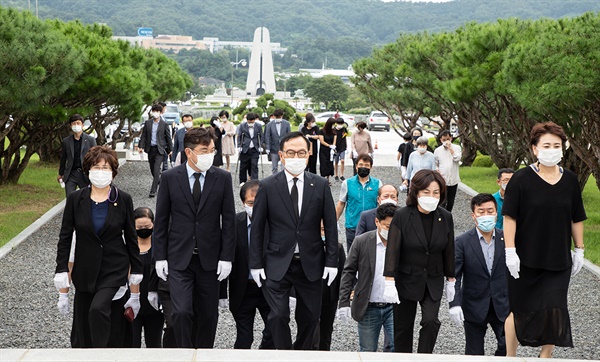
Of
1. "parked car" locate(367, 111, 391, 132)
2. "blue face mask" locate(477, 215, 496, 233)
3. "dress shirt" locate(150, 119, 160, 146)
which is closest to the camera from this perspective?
"blue face mask" locate(477, 215, 496, 233)

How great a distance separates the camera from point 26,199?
17375 millimetres

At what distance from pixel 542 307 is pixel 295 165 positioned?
1.88m

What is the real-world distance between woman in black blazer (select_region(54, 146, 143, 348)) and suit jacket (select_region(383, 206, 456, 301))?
1.76 meters

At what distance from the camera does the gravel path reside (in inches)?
306

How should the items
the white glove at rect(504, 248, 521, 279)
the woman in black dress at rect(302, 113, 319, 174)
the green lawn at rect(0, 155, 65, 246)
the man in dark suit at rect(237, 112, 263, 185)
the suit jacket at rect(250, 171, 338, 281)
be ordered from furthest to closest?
the woman in black dress at rect(302, 113, 319, 174) < the man in dark suit at rect(237, 112, 263, 185) < the green lawn at rect(0, 155, 65, 246) < the suit jacket at rect(250, 171, 338, 281) < the white glove at rect(504, 248, 521, 279)

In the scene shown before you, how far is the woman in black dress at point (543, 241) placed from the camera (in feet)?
19.4

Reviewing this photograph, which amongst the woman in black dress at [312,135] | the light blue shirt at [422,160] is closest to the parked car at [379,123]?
the woman in black dress at [312,135]

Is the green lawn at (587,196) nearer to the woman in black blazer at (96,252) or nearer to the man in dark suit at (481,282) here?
the man in dark suit at (481,282)

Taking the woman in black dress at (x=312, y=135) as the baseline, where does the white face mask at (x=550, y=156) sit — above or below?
above

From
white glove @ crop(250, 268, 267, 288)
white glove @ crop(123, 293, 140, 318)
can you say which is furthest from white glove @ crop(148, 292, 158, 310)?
white glove @ crop(250, 268, 267, 288)

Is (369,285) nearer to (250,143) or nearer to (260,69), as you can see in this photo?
(250,143)

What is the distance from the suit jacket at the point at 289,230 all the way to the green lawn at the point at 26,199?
714 cm

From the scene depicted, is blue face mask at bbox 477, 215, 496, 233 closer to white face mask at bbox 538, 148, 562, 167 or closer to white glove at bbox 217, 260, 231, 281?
white face mask at bbox 538, 148, 562, 167

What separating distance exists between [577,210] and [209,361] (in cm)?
258
